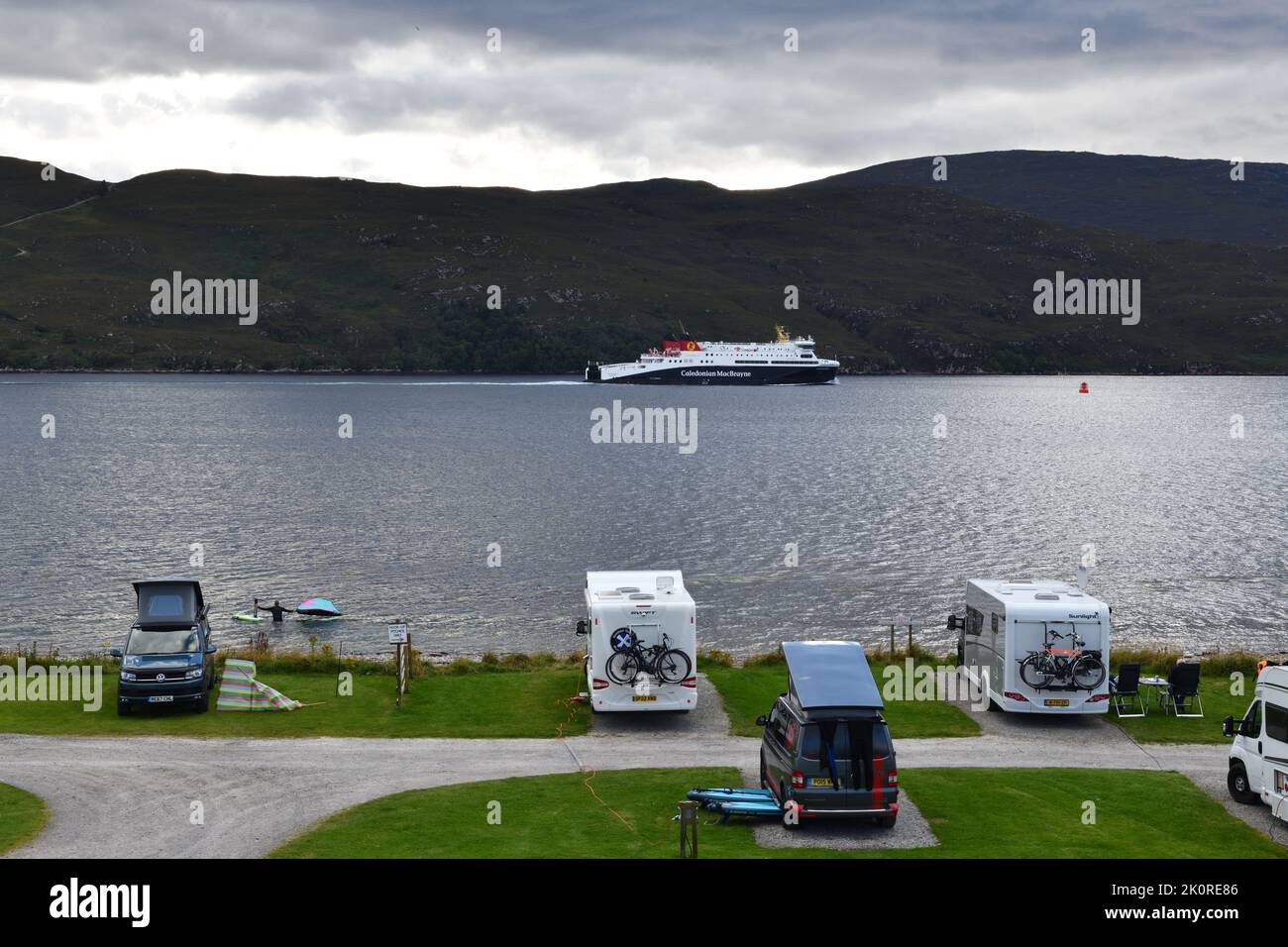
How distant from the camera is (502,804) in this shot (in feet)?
69.0

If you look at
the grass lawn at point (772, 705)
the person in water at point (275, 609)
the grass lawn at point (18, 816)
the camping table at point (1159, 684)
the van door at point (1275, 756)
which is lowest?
the person in water at point (275, 609)

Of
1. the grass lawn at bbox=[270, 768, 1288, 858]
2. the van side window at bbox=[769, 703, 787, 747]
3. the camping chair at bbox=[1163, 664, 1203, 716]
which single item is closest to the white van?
the grass lawn at bbox=[270, 768, 1288, 858]

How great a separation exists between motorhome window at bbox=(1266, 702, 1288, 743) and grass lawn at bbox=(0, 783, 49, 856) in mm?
19286

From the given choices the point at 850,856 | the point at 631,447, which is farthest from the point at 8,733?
the point at 631,447

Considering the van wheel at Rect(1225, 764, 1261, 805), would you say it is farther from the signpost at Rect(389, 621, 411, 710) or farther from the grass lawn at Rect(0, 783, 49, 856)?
the grass lawn at Rect(0, 783, 49, 856)

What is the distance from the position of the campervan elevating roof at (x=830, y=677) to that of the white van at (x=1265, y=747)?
620 cm

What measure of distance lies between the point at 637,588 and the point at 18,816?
509 inches

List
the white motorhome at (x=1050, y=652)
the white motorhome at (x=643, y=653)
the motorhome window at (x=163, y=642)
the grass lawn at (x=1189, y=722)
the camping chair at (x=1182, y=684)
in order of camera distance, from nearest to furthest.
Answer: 1. the grass lawn at (x=1189, y=722)
2. the white motorhome at (x=1050, y=652)
3. the white motorhome at (x=643, y=653)
4. the motorhome window at (x=163, y=642)
5. the camping chair at (x=1182, y=684)

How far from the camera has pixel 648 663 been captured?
26.6m

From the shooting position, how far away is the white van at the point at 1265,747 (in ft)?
64.1

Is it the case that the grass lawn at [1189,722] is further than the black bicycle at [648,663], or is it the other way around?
the black bicycle at [648,663]

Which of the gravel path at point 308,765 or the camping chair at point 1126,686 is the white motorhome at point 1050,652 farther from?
the camping chair at point 1126,686

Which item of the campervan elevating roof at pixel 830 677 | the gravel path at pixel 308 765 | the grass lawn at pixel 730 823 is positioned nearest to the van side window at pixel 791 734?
the campervan elevating roof at pixel 830 677
